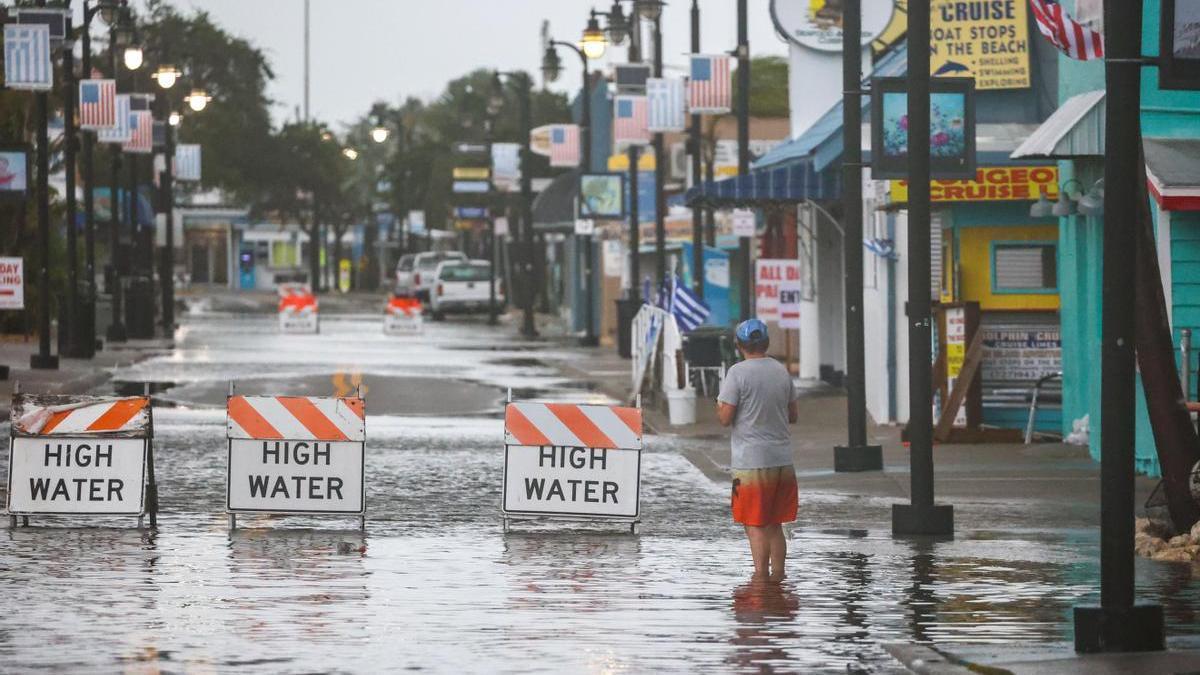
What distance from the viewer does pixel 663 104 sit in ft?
141

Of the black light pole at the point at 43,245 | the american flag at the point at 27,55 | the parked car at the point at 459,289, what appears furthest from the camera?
the parked car at the point at 459,289

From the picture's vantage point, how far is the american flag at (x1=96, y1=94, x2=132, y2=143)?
156ft

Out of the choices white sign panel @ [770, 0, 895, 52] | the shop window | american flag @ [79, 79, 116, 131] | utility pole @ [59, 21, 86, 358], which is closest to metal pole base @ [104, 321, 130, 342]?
american flag @ [79, 79, 116, 131]

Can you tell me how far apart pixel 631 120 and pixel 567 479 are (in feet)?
96.0

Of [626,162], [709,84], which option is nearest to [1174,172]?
[709,84]

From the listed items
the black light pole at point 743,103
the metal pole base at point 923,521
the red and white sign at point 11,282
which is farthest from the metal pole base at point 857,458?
the red and white sign at point 11,282

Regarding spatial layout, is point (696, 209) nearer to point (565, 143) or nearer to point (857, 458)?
point (857, 458)

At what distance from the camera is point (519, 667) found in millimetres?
10414

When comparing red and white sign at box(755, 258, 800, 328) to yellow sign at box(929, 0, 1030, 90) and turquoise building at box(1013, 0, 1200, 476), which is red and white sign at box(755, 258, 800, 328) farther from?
turquoise building at box(1013, 0, 1200, 476)

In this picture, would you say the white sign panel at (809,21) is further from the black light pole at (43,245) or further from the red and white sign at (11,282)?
the black light pole at (43,245)

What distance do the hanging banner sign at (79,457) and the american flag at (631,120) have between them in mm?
29395

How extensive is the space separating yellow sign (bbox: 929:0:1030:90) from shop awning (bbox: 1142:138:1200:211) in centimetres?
564

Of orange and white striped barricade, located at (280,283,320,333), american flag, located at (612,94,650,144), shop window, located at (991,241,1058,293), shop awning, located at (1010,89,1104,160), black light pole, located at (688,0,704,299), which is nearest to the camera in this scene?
shop awning, located at (1010,89,1104,160)

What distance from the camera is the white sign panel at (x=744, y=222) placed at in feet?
122
